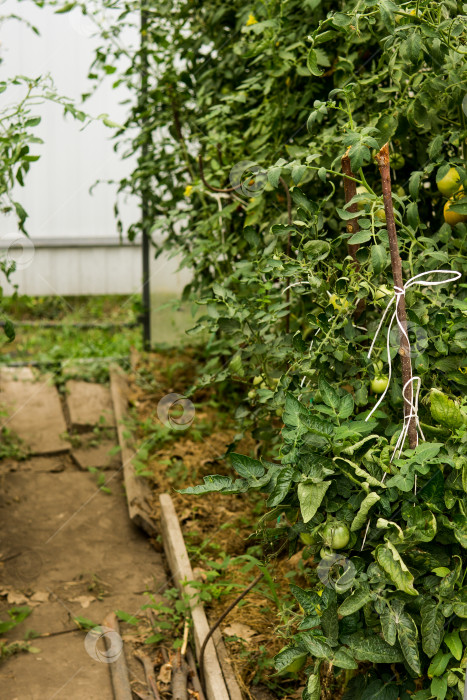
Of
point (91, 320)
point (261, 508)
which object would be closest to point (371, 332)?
point (261, 508)

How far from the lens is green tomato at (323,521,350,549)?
1472 millimetres

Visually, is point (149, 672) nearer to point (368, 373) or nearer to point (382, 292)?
point (368, 373)

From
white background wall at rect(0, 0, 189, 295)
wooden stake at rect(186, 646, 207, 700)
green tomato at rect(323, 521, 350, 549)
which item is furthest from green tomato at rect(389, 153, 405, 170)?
white background wall at rect(0, 0, 189, 295)

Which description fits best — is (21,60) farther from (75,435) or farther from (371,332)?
(371,332)

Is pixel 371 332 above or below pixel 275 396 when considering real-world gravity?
Answer: above

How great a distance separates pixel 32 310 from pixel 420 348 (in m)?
5.26

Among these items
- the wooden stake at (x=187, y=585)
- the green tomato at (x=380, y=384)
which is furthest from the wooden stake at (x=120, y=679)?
the green tomato at (x=380, y=384)

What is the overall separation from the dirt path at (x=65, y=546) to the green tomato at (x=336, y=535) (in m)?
1.31

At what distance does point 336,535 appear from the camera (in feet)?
4.83

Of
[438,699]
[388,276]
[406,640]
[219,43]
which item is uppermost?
[219,43]

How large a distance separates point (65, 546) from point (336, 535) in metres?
2.07

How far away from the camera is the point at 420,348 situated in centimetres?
165

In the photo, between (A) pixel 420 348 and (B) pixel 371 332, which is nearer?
(A) pixel 420 348

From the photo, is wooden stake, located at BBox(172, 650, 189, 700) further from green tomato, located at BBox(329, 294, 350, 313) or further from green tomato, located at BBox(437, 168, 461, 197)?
green tomato, located at BBox(437, 168, 461, 197)
